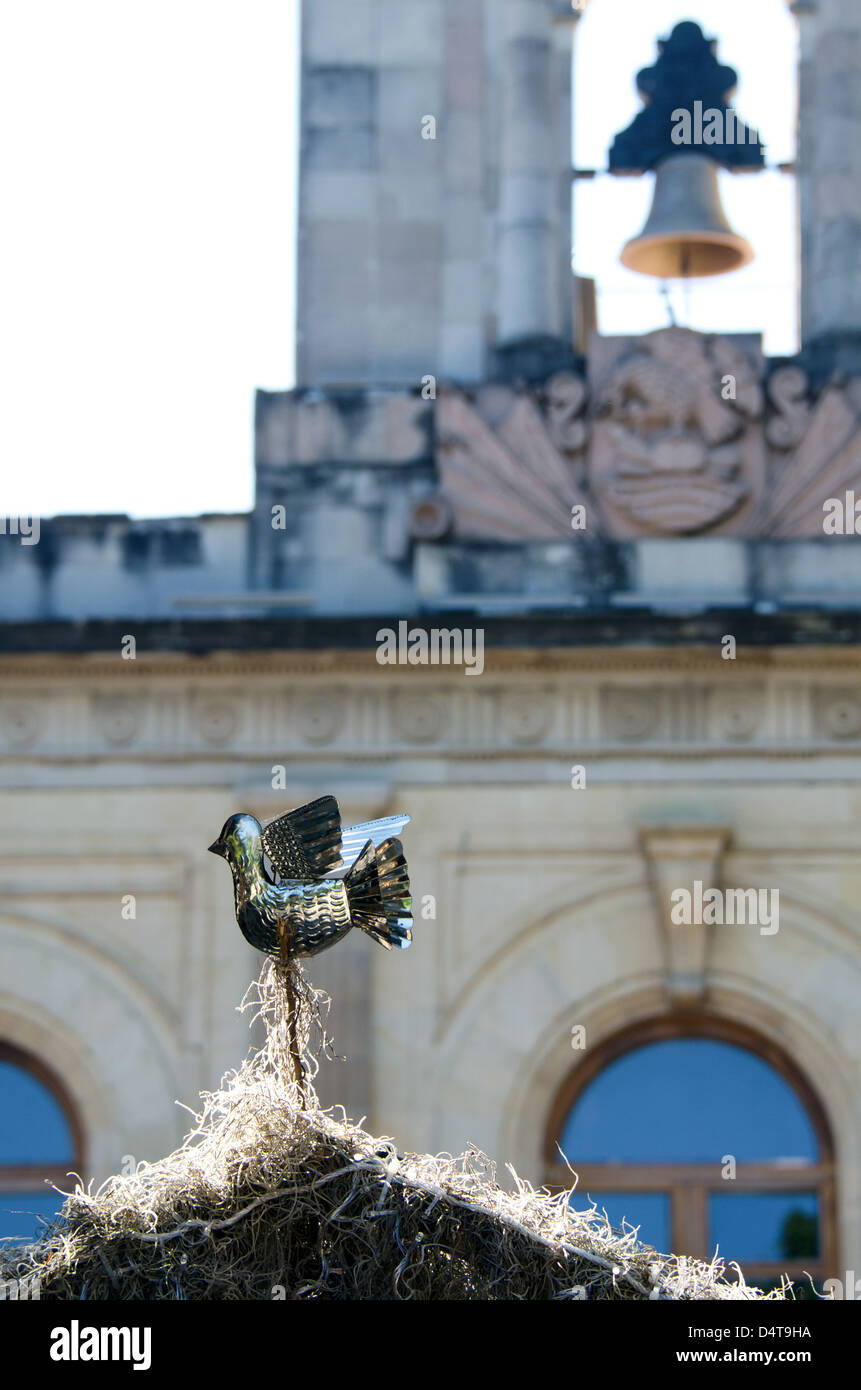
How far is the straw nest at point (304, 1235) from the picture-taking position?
7.27 metres

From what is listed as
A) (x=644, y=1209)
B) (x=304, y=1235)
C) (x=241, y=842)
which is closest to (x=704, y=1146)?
(x=644, y=1209)

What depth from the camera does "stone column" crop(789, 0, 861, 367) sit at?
54.2ft

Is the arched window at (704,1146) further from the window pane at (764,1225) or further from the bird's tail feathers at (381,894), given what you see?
the bird's tail feathers at (381,894)

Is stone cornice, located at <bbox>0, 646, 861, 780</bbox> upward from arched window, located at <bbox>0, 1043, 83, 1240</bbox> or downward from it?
upward

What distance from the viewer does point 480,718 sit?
15.6m

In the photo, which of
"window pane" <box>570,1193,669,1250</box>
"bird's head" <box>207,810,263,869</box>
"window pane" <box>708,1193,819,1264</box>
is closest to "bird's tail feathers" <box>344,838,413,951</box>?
"bird's head" <box>207,810,263,869</box>

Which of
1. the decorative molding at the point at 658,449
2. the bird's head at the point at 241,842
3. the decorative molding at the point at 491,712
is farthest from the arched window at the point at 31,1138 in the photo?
the bird's head at the point at 241,842

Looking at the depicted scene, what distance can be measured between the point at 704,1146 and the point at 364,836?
26.3ft

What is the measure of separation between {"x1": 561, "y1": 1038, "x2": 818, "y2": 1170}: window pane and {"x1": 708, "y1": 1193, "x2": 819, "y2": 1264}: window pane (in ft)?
0.77

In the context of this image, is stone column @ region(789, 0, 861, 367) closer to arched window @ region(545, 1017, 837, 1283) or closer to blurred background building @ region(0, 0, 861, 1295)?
blurred background building @ region(0, 0, 861, 1295)

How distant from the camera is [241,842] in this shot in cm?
783

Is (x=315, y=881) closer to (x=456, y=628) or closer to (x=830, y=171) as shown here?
(x=456, y=628)

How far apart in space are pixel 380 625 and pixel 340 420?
1.57 m
